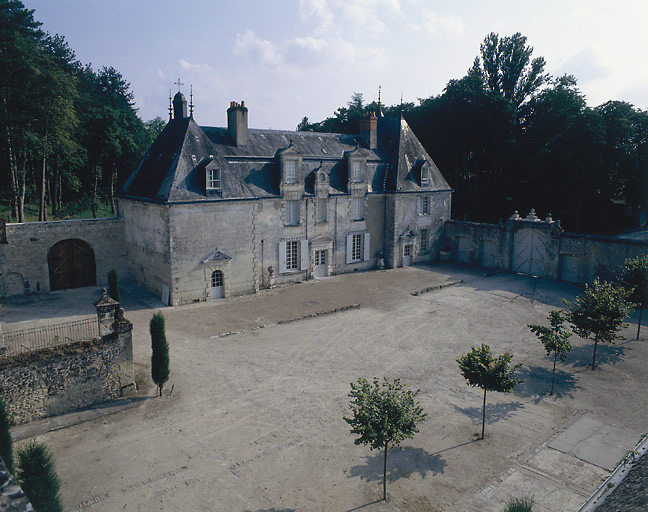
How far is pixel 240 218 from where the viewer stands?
25656 millimetres

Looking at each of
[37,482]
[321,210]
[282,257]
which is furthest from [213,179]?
[37,482]

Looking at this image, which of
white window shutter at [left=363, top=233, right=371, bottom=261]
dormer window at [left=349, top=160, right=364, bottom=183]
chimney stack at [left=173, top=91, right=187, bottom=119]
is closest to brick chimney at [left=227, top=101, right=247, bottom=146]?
chimney stack at [left=173, top=91, right=187, bottom=119]

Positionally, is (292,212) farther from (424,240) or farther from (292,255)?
(424,240)

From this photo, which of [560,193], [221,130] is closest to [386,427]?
[221,130]

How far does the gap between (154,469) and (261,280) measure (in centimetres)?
1665

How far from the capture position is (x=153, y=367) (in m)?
14.6

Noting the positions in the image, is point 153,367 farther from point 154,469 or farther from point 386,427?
point 386,427

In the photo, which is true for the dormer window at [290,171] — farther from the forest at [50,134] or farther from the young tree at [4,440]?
the young tree at [4,440]

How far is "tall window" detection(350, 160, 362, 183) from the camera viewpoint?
101 ft

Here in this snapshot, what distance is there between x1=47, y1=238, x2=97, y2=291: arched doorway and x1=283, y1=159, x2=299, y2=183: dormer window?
11969mm

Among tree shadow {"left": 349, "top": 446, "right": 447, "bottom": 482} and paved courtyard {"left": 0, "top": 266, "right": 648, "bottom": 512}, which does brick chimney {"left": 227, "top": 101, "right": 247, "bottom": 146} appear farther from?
tree shadow {"left": 349, "top": 446, "right": 447, "bottom": 482}

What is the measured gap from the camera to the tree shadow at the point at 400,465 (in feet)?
36.6

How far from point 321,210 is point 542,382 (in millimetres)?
17058

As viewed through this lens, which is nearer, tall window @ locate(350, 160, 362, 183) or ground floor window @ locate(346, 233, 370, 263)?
tall window @ locate(350, 160, 362, 183)
